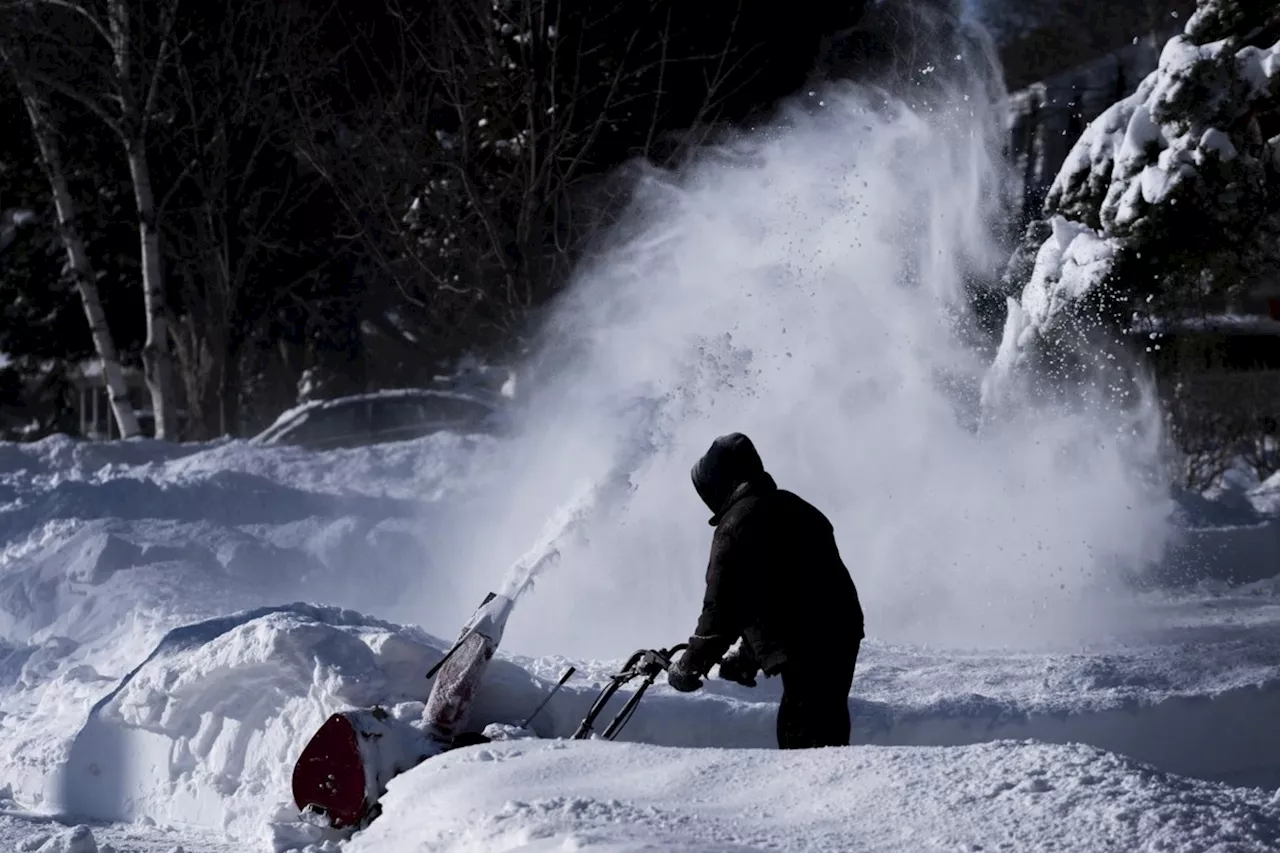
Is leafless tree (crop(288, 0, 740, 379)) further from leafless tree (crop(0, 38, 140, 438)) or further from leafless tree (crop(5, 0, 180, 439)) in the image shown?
leafless tree (crop(0, 38, 140, 438))

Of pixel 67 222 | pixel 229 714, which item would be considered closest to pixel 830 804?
pixel 229 714

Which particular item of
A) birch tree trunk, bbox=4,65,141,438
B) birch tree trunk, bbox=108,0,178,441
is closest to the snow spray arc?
birch tree trunk, bbox=108,0,178,441

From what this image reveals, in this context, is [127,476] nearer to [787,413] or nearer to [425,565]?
[425,565]

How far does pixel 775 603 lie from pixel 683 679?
41 centimetres

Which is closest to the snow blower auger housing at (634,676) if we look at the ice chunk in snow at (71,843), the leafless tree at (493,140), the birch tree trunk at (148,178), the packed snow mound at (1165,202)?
the ice chunk in snow at (71,843)

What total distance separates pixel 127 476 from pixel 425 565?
3.25 metres

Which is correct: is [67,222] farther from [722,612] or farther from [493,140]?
[722,612]

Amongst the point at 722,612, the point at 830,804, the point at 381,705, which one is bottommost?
the point at 830,804

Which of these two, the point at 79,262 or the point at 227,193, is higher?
the point at 227,193

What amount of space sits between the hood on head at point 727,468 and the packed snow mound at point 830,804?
924mm

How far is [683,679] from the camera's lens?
5477 millimetres

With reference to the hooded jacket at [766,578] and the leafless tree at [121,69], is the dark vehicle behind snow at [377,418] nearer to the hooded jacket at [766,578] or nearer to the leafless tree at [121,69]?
the leafless tree at [121,69]

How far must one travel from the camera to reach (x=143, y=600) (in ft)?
40.1

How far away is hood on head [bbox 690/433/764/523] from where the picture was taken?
18.6ft
